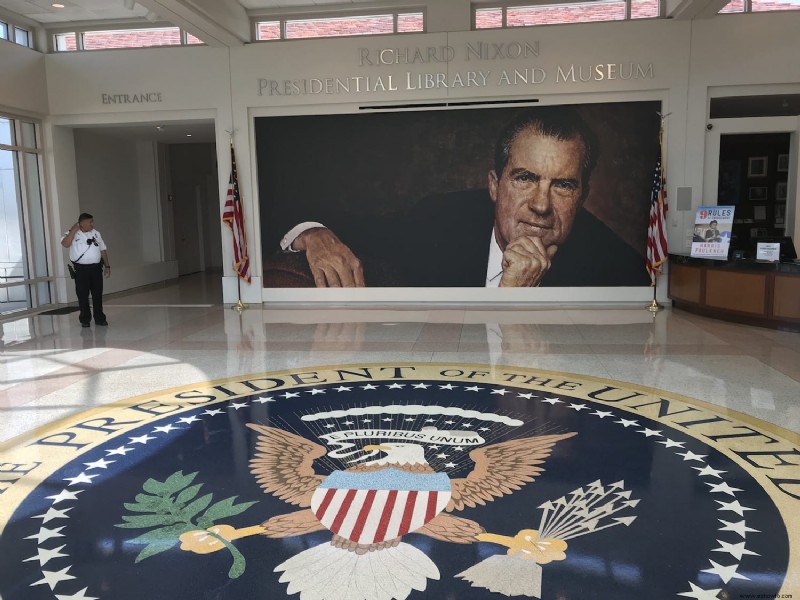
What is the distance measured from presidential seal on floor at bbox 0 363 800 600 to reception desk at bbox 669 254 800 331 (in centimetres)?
398

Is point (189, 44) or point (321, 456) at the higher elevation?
point (189, 44)

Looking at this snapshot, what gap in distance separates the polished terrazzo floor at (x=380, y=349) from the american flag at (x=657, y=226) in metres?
0.85

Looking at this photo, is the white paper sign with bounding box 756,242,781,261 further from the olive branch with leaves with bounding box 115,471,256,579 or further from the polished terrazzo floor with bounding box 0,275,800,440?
the olive branch with leaves with bounding box 115,471,256,579

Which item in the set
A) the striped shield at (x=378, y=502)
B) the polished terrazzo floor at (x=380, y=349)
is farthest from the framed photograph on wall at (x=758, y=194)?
the striped shield at (x=378, y=502)

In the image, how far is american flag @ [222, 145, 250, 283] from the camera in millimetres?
11320

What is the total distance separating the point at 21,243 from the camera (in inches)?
460

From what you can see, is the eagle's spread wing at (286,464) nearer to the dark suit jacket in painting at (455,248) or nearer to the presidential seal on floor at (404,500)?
the presidential seal on floor at (404,500)

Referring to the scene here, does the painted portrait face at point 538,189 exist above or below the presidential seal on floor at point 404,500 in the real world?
above

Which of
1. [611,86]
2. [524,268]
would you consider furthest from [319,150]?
[611,86]

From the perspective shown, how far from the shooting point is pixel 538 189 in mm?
10977

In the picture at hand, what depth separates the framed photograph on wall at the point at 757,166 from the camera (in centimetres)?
1368

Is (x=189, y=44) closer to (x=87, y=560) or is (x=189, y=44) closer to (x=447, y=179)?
(x=447, y=179)

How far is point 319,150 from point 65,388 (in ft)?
21.3

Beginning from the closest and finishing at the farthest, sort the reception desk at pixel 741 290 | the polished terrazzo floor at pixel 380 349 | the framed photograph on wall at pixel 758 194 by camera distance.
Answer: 1. the polished terrazzo floor at pixel 380 349
2. the reception desk at pixel 741 290
3. the framed photograph on wall at pixel 758 194
